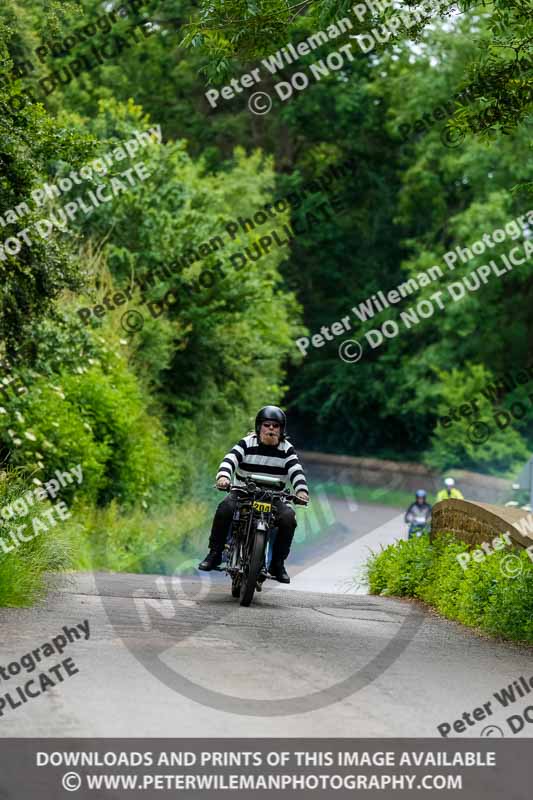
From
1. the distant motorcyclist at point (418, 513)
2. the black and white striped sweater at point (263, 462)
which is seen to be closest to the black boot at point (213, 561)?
the black and white striped sweater at point (263, 462)

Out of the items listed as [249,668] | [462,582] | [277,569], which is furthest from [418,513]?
[249,668]

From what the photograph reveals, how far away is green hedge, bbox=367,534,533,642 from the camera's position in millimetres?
12625

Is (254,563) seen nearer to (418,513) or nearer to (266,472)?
(266,472)

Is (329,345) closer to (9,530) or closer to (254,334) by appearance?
(254,334)

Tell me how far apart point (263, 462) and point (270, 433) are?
0.31 meters

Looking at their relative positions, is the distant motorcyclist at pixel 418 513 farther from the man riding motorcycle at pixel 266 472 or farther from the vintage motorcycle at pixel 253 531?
the vintage motorcycle at pixel 253 531

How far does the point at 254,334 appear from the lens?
35.4 metres

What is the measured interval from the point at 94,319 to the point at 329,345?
33540mm

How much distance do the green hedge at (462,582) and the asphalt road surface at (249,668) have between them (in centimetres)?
29

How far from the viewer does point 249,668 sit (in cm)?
912

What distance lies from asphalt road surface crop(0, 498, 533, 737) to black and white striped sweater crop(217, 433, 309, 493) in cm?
128

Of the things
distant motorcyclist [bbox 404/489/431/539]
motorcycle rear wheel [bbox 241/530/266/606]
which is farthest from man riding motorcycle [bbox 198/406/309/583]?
distant motorcyclist [bbox 404/489/431/539]

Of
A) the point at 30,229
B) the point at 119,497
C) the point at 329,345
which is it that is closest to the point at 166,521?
the point at 119,497

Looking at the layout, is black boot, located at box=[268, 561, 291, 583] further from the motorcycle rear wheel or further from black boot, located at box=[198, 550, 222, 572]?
black boot, located at box=[198, 550, 222, 572]
